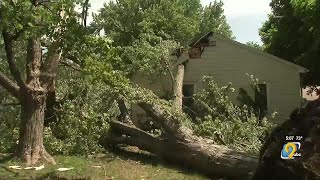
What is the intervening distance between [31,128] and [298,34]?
14.8 meters

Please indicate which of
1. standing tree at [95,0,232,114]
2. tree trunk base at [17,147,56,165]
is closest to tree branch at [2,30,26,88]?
tree trunk base at [17,147,56,165]

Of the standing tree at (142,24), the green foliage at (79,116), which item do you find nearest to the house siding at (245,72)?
the standing tree at (142,24)

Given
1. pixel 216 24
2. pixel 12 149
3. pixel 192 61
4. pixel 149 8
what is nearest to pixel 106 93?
pixel 12 149

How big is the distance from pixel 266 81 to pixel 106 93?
25.1 feet

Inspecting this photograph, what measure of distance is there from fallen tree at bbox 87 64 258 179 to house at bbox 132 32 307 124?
5.77m

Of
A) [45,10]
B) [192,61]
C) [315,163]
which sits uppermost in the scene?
[192,61]

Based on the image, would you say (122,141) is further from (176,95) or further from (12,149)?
(176,95)

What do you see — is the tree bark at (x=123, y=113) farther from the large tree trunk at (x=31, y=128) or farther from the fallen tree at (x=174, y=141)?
the large tree trunk at (x=31, y=128)

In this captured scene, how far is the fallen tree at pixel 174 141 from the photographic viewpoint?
939cm

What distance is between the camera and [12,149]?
11797 millimetres

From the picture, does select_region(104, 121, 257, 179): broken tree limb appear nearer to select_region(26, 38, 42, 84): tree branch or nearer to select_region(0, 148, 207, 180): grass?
select_region(0, 148, 207, 180): grass

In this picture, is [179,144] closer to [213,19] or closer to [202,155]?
[202,155]

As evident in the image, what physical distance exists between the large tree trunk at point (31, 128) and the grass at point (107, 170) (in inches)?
14.3

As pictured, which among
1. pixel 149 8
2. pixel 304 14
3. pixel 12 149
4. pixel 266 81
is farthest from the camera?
pixel 149 8
